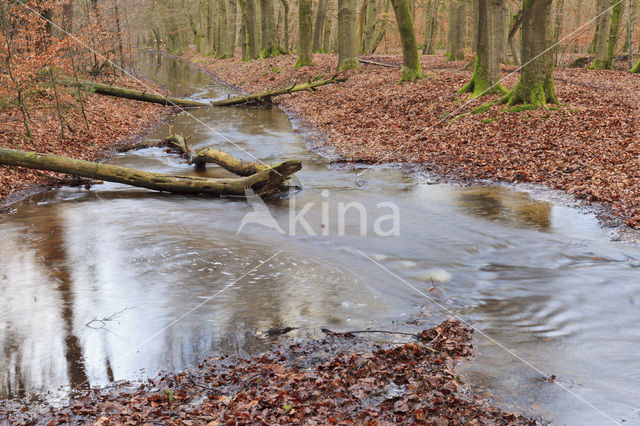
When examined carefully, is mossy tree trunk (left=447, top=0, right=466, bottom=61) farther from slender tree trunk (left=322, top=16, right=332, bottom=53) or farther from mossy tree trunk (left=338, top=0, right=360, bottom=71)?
slender tree trunk (left=322, top=16, right=332, bottom=53)

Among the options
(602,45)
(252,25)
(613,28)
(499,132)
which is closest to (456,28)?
(602,45)

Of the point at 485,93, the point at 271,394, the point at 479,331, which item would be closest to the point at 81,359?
the point at 271,394

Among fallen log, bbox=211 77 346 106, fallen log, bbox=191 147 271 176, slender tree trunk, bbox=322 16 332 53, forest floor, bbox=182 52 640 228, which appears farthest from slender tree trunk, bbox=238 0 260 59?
fallen log, bbox=191 147 271 176

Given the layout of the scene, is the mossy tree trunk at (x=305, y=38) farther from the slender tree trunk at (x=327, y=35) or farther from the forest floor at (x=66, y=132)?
the slender tree trunk at (x=327, y=35)

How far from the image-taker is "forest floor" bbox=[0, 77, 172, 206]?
1259 cm

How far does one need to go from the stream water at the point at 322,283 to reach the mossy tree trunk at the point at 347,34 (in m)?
15.0

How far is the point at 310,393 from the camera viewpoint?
15.8ft

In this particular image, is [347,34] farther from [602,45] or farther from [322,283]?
[322,283]

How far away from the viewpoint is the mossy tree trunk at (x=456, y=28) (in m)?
27.0

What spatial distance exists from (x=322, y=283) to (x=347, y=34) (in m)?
20.7

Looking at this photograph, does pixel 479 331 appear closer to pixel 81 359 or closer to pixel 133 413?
pixel 133 413

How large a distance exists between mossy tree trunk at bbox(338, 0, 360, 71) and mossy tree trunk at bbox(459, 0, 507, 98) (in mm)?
9071

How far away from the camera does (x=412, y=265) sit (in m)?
8.28

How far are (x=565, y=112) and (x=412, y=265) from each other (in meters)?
9.17
